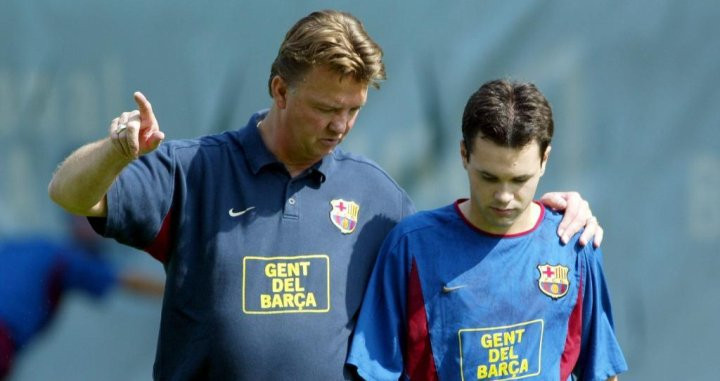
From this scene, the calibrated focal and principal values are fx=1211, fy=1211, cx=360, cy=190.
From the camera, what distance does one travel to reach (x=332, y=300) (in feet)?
8.69

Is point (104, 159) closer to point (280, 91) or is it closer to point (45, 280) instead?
point (280, 91)

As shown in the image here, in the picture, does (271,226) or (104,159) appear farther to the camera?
(271,226)

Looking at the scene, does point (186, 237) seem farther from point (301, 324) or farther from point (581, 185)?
point (581, 185)

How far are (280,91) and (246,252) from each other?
1.26 ft

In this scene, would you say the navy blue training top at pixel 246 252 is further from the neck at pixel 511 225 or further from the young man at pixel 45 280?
the young man at pixel 45 280

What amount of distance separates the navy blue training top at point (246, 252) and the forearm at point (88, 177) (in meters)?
0.08

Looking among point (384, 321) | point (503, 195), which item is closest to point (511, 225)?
point (503, 195)

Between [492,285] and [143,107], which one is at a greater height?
[143,107]

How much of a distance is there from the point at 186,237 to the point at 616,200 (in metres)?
1.86

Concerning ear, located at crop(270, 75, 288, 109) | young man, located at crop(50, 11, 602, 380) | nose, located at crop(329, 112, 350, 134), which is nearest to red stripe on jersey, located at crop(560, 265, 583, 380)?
young man, located at crop(50, 11, 602, 380)

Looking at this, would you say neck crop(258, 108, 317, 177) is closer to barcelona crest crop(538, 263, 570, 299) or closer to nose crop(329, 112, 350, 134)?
nose crop(329, 112, 350, 134)

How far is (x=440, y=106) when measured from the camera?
3.99m

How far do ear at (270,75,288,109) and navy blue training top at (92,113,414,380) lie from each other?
87 millimetres

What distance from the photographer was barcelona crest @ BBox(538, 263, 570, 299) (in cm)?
272
